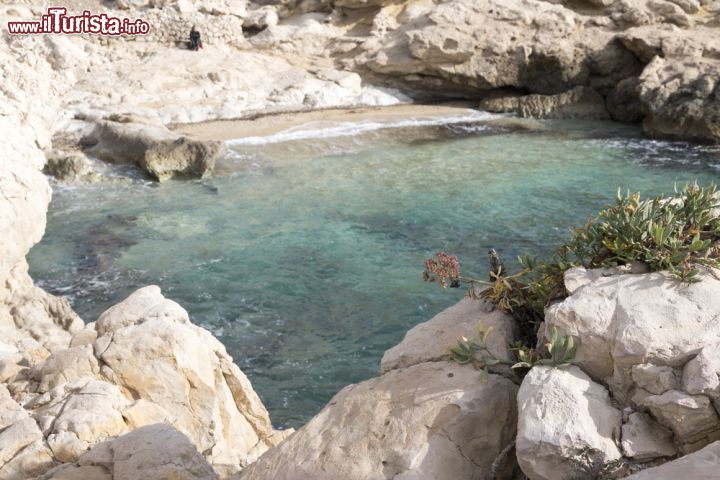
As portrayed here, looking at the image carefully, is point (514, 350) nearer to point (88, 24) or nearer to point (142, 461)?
point (142, 461)

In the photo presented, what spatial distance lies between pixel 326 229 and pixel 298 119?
33.7ft

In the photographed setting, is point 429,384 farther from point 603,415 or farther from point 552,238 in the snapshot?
point 552,238

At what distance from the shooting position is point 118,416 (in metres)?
5.61

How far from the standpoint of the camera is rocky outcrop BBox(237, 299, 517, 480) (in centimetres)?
368

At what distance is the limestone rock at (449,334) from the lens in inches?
165

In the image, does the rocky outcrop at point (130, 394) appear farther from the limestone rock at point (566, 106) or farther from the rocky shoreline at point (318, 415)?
the limestone rock at point (566, 106)

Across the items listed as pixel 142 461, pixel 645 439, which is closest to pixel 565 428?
pixel 645 439

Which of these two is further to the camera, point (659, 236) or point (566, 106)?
point (566, 106)

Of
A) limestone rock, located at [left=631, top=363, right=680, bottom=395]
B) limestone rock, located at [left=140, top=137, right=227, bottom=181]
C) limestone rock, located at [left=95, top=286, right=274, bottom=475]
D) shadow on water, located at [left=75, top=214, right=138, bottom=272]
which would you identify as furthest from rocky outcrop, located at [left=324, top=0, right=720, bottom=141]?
limestone rock, located at [left=631, top=363, right=680, bottom=395]

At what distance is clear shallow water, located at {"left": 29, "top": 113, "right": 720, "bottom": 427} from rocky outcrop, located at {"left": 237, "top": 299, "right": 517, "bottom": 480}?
4666mm

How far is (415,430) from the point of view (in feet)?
12.3

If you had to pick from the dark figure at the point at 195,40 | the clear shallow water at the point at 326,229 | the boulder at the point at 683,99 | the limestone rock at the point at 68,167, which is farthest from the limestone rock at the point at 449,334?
the dark figure at the point at 195,40

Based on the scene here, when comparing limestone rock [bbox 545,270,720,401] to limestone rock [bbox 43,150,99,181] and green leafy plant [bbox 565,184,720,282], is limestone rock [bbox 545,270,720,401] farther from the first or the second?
limestone rock [bbox 43,150,99,181]

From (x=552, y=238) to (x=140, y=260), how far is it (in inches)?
317
